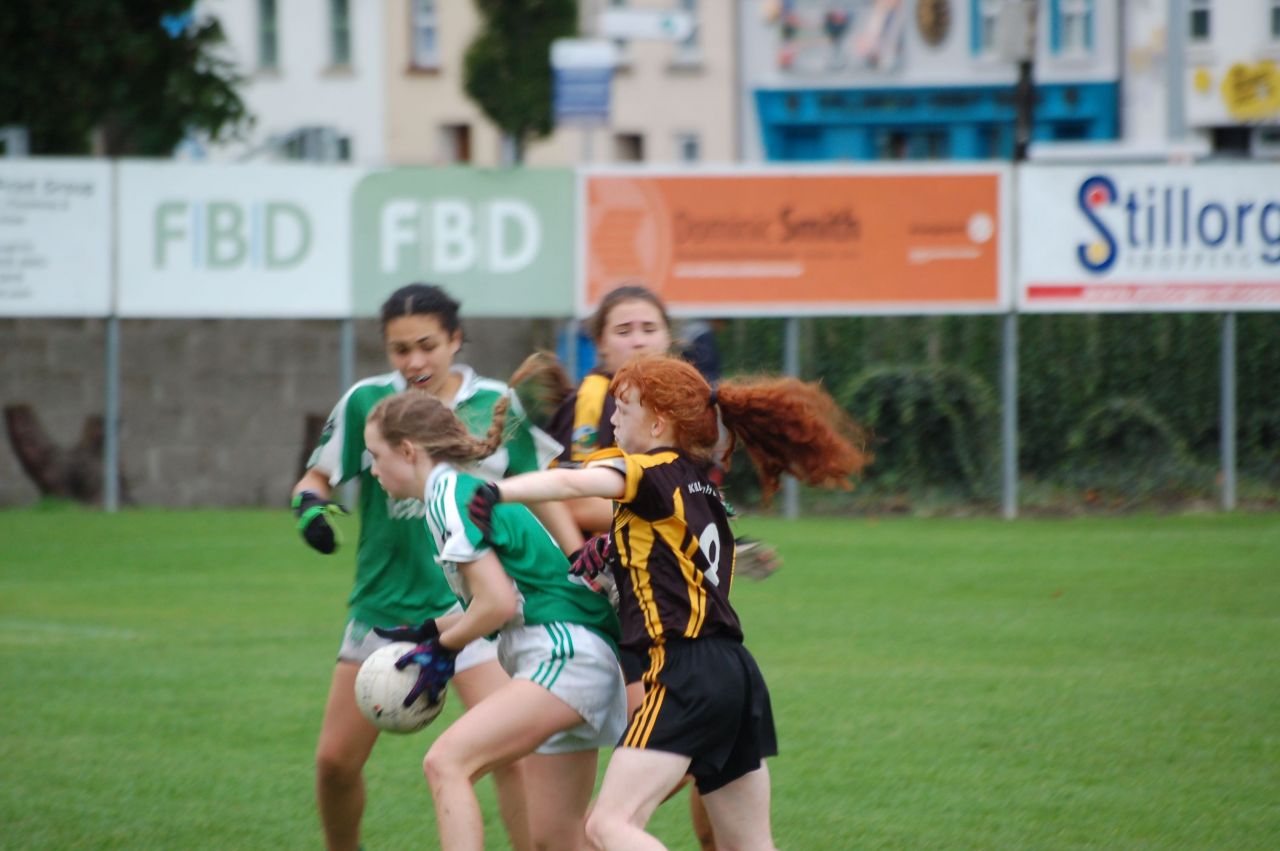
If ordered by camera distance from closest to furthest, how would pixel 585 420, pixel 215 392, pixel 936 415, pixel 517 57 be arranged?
pixel 585 420
pixel 936 415
pixel 215 392
pixel 517 57

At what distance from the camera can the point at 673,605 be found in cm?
524

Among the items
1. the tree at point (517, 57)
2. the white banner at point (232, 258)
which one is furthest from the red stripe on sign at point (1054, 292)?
the tree at point (517, 57)

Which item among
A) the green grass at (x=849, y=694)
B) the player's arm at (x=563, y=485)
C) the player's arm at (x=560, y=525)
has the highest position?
the player's arm at (x=563, y=485)

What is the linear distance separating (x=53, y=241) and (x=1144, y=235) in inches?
370

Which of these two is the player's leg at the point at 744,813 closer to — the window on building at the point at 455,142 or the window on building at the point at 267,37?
the window on building at the point at 455,142

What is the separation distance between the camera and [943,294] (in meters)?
17.5

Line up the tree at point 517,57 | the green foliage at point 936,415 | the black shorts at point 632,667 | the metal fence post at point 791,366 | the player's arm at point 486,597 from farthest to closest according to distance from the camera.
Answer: the tree at point 517,57, the green foliage at point 936,415, the metal fence post at point 791,366, the black shorts at point 632,667, the player's arm at point 486,597

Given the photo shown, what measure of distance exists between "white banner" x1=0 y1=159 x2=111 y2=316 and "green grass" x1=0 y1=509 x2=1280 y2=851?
222 cm

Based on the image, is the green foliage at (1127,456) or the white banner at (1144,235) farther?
the green foliage at (1127,456)

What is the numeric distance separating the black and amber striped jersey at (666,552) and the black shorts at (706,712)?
57mm

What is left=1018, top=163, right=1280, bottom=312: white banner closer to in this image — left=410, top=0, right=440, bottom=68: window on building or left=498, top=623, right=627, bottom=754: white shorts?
left=498, top=623, right=627, bottom=754: white shorts

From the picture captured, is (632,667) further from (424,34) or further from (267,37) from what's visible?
(267,37)

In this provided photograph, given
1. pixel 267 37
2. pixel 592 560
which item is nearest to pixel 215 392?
pixel 592 560

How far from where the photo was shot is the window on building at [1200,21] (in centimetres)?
4441
